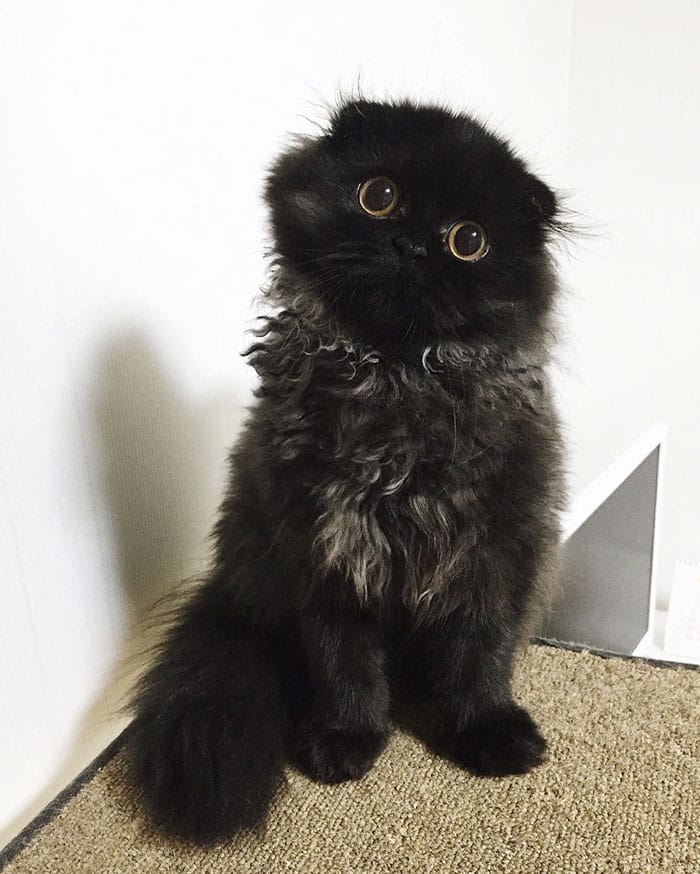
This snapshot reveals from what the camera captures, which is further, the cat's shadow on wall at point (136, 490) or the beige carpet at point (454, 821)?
the cat's shadow on wall at point (136, 490)

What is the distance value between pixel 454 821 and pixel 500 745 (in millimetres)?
99

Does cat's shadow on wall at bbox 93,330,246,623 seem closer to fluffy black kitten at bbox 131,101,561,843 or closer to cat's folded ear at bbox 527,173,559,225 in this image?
fluffy black kitten at bbox 131,101,561,843

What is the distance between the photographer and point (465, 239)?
77 cm

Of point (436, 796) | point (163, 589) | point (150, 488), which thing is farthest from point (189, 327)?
point (436, 796)

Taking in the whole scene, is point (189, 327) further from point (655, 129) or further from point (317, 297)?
point (655, 129)

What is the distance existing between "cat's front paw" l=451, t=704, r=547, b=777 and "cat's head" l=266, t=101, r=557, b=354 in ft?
1.34

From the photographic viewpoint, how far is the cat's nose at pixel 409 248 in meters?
0.76

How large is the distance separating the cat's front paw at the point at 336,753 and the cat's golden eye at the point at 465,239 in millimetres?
496

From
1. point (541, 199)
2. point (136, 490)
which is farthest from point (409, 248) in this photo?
point (136, 490)

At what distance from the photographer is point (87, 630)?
994 millimetres

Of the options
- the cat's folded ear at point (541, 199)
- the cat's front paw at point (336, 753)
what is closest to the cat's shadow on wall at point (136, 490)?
the cat's front paw at point (336, 753)

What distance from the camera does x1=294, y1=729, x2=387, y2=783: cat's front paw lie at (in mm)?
876

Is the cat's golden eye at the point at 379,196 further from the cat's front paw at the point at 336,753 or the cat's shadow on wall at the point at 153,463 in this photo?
the cat's front paw at the point at 336,753

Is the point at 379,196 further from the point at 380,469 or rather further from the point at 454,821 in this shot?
the point at 454,821
